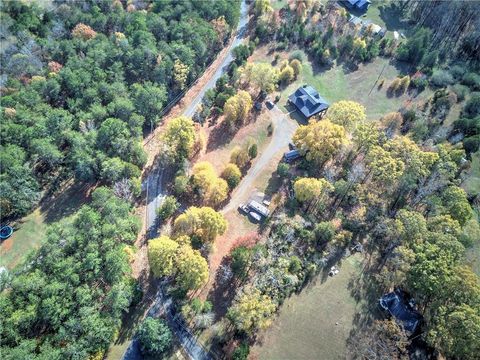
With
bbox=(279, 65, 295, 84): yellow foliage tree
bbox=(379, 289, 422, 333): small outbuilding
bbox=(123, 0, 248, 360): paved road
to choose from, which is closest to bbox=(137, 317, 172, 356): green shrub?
bbox=(123, 0, 248, 360): paved road

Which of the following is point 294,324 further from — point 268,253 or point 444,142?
point 444,142

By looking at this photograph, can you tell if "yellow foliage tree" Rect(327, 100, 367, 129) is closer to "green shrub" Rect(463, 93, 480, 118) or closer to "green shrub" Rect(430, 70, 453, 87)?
"green shrub" Rect(463, 93, 480, 118)

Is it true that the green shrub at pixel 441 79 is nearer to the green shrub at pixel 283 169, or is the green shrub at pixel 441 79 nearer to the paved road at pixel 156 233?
the green shrub at pixel 283 169

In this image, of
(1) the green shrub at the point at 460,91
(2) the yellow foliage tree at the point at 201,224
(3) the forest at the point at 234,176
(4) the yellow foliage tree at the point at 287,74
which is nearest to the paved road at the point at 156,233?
(3) the forest at the point at 234,176

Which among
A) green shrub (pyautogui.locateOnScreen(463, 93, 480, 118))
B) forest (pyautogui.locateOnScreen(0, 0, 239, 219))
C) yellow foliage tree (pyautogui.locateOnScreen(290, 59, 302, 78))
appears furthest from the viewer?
yellow foliage tree (pyautogui.locateOnScreen(290, 59, 302, 78))

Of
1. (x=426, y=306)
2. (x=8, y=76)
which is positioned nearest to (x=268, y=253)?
(x=426, y=306)

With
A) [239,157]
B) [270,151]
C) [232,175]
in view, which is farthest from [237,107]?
[232,175]

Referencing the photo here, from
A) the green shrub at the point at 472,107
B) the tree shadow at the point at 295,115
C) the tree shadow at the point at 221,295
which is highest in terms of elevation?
the green shrub at the point at 472,107
